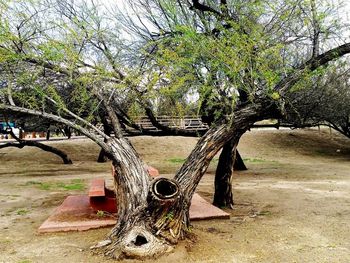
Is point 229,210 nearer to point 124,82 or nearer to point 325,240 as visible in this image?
point 325,240

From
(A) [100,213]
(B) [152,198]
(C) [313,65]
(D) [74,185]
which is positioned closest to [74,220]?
(A) [100,213]

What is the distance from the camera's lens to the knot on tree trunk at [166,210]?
559 centimetres

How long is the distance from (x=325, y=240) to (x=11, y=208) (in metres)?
6.30

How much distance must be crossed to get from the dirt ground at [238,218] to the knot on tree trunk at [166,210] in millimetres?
235

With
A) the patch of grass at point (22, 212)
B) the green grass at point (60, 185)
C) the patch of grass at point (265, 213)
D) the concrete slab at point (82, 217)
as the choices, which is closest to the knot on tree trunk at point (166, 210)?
the concrete slab at point (82, 217)

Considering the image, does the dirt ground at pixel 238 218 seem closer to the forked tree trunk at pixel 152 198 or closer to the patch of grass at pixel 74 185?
the patch of grass at pixel 74 185

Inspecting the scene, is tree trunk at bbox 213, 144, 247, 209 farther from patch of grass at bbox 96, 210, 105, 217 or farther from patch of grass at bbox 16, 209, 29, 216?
patch of grass at bbox 16, 209, 29, 216

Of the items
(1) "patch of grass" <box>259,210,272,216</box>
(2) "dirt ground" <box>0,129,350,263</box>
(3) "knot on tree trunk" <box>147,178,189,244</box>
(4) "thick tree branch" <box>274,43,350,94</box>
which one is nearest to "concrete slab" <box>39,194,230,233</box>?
(2) "dirt ground" <box>0,129,350,263</box>

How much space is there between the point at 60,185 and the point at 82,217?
5.33 meters

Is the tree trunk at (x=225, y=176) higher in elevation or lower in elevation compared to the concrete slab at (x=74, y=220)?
higher

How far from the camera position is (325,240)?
630 cm

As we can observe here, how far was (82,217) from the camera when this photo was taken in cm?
761

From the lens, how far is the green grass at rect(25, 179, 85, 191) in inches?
473

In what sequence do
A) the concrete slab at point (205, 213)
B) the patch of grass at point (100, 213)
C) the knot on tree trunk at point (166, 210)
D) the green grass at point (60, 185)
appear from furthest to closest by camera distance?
1. the green grass at point (60, 185)
2. the patch of grass at point (100, 213)
3. the concrete slab at point (205, 213)
4. the knot on tree trunk at point (166, 210)
